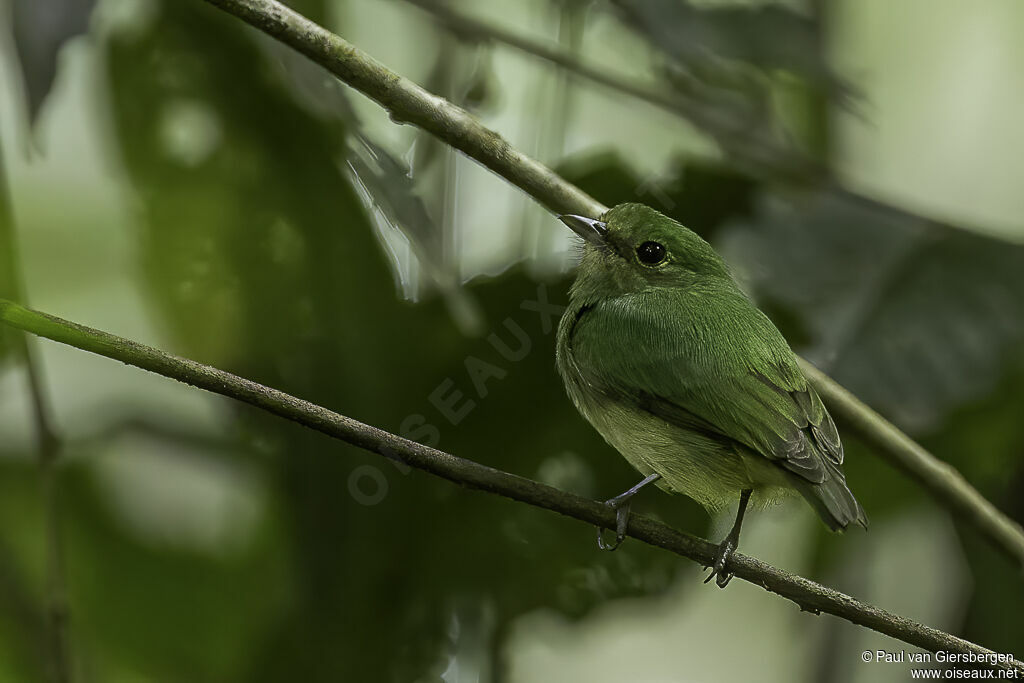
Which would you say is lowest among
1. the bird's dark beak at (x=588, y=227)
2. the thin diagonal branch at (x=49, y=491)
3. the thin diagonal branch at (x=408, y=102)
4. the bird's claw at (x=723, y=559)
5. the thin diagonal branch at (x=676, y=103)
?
the thin diagonal branch at (x=49, y=491)

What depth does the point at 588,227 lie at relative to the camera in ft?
3.02

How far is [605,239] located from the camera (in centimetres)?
96

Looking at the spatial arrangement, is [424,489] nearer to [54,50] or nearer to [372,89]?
[372,89]

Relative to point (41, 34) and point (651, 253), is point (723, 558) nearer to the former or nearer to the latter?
point (651, 253)

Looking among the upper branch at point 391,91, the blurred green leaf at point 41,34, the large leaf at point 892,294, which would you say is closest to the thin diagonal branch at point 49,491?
the blurred green leaf at point 41,34

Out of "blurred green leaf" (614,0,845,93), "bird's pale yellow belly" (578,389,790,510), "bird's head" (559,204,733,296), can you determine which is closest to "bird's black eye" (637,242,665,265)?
"bird's head" (559,204,733,296)

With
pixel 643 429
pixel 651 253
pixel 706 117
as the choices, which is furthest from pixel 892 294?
pixel 643 429

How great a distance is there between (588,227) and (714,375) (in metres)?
0.18

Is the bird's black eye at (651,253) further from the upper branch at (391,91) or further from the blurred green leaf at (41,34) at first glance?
the blurred green leaf at (41,34)

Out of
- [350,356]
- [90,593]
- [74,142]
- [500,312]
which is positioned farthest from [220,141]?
[90,593]

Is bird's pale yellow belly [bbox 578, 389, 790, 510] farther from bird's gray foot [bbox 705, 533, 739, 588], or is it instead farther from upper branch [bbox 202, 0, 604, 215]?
upper branch [bbox 202, 0, 604, 215]

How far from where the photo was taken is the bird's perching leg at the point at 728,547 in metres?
0.78

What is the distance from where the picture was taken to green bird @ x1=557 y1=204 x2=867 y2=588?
0.88 metres

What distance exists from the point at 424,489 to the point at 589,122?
1.61 ft
